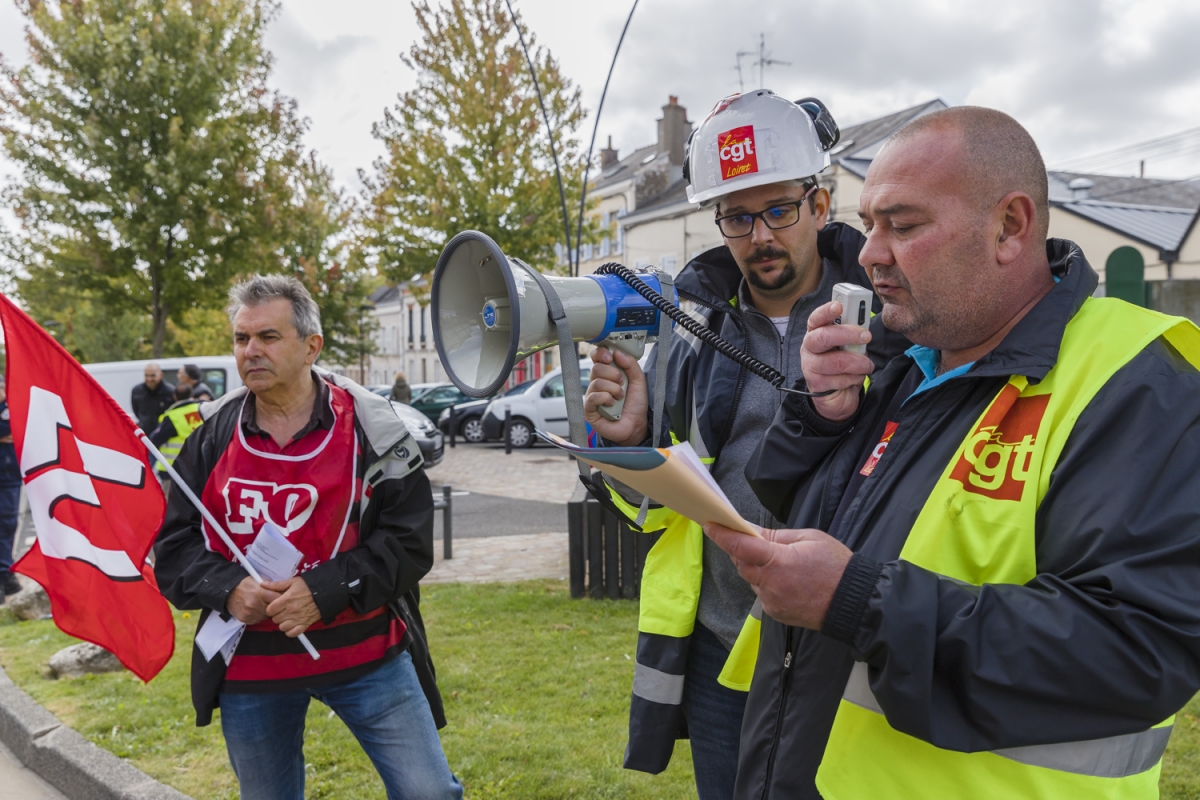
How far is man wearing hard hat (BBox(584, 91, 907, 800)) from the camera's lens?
2.04 meters

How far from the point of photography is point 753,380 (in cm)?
218

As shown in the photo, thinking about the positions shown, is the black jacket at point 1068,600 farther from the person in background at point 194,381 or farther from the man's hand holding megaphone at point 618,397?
the person in background at point 194,381

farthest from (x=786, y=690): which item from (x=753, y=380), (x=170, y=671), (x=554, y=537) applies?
(x=554, y=537)

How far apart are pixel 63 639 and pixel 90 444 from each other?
3810mm

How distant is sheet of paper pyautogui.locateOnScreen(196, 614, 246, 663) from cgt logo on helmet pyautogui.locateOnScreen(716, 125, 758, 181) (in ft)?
6.15

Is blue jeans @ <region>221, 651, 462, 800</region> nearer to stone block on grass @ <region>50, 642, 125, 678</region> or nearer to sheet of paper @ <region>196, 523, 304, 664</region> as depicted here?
sheet of paper @ <region>196, 523, 304, 664</region>

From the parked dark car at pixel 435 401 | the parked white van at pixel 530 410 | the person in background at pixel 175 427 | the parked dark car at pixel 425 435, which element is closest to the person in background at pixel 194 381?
the person in background at pixel 175 427

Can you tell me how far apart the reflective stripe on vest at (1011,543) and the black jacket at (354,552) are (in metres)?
1.64

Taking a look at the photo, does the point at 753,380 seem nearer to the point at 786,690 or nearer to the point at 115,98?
the point at 786,690

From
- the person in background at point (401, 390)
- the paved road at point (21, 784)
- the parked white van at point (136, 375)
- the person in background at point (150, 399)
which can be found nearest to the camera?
the paved road at point (21, 784)

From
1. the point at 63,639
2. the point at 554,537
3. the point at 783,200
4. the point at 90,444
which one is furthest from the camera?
the point at 554,537

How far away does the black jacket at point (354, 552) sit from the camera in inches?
103

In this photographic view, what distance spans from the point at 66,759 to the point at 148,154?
14.1 metres

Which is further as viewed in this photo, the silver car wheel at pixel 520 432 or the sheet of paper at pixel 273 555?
the silver car wheel at pixel 520 432
